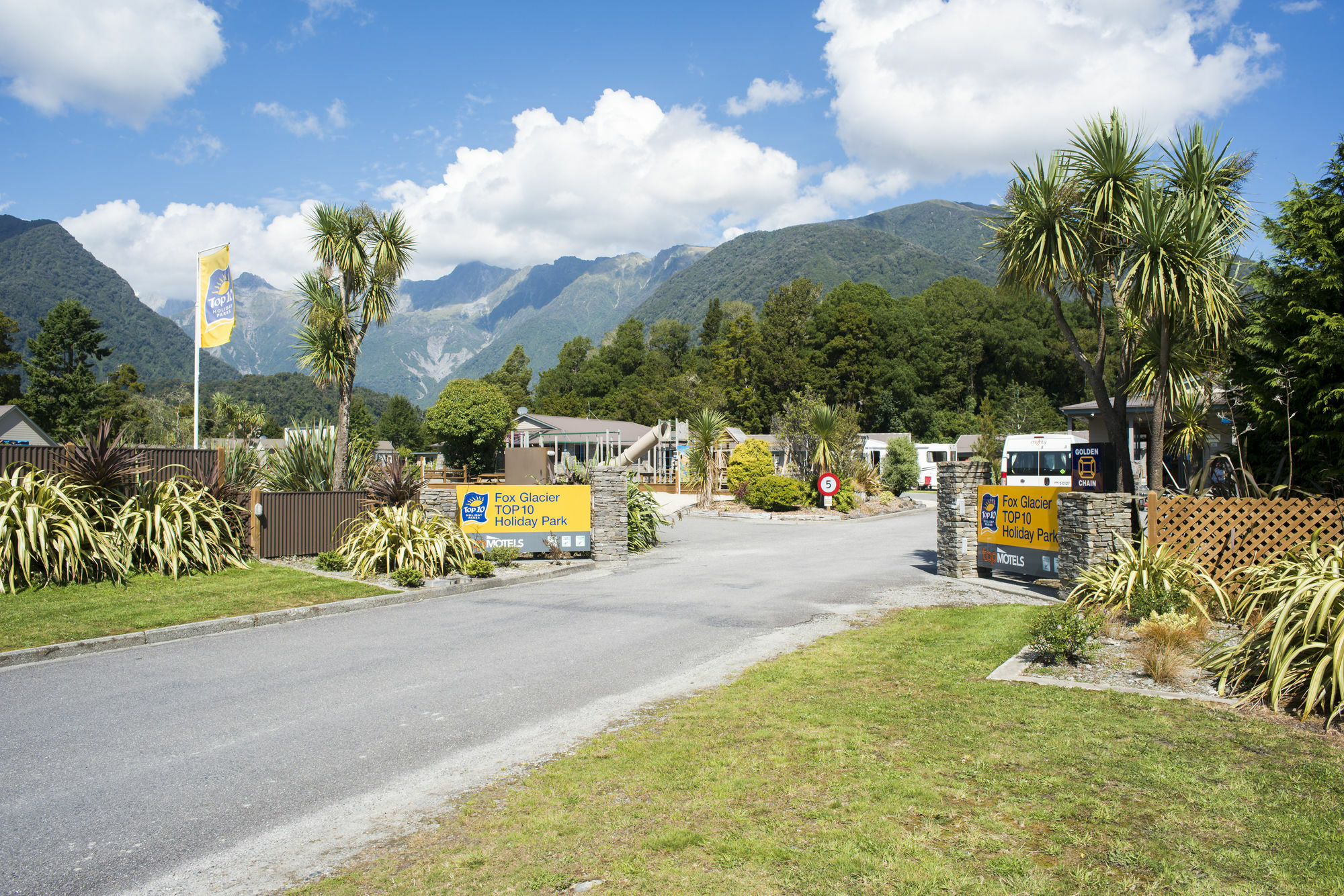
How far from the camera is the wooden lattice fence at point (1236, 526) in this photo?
8.81 m

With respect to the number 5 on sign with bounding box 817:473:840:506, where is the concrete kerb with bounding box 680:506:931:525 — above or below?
below

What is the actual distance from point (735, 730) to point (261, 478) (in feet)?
45.8

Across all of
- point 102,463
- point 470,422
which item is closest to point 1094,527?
point 102,463

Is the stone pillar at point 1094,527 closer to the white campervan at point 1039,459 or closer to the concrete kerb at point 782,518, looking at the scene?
the concrete kerb at point 782,518

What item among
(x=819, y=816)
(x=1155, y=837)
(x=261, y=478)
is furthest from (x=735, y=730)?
(x=261, y=478)

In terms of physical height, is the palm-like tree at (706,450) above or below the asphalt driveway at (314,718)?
above

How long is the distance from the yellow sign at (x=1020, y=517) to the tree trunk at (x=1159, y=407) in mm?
1231

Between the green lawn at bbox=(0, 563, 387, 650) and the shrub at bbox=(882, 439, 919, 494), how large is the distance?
1285 inches

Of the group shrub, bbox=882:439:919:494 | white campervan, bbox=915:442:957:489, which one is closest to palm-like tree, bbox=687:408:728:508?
shrub, bbox=882:439:919:494

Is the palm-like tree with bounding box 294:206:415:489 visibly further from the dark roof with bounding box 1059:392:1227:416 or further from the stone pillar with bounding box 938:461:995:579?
the dark roof with bounding box 1059:392:1227:416

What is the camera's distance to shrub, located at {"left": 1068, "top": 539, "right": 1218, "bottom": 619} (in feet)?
29.8

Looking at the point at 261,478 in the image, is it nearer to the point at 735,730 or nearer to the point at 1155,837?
the point at 735,730

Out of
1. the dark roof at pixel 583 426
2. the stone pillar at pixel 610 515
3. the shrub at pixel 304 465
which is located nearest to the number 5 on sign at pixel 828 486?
the stone pillar at pixel 610 515

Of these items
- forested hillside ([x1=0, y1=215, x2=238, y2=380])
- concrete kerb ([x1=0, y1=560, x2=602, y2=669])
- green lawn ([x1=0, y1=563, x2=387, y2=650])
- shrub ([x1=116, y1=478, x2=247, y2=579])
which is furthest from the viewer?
forested hillside ([x1=0, y1=215, x2=238, y2=380])
